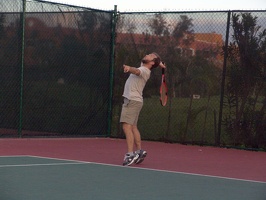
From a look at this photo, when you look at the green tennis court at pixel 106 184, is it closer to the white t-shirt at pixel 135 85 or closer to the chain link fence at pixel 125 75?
the white t-shirt at pixel 135 85

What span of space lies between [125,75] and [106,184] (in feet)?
21.3

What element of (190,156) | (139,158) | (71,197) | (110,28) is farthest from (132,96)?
(110,28)

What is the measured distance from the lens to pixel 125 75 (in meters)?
14.0

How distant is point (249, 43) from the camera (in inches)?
495

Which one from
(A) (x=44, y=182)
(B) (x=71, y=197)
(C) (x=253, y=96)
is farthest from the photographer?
(C) (x=253, y=96)

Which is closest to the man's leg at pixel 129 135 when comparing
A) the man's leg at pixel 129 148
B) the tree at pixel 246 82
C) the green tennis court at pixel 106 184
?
the man's leg at pixel 129 148

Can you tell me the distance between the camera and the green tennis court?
6.89 meters

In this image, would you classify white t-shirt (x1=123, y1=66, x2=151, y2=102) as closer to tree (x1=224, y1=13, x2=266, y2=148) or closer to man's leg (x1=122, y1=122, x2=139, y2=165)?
man's leg (x1=122, y1=122, x2=139, y2=165)

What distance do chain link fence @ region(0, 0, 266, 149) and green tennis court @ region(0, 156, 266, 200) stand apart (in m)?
3.46

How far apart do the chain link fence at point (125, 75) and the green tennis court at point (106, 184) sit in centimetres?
346

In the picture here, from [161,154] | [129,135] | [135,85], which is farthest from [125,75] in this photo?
[129,135]

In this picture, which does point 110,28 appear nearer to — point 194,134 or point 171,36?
point 171,36

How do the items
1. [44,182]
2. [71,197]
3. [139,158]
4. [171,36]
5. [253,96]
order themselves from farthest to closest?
[171,36], [253,96], [139,158], [44,182], [71,197]

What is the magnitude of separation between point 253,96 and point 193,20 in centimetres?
Result: 183
